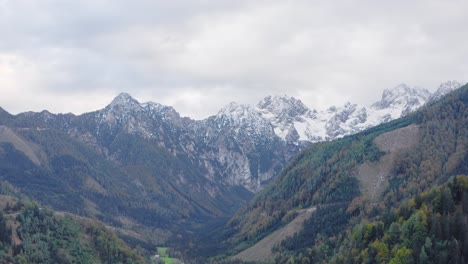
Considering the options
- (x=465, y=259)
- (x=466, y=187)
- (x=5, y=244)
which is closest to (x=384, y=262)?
(x=465, y=259)

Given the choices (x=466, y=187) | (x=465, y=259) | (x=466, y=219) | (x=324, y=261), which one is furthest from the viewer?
(x=324, y=261)

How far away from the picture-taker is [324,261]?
613 ft

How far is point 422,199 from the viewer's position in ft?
498

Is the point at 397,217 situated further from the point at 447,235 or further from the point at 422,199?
the point at 447,235

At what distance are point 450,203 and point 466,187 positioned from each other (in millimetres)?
6270

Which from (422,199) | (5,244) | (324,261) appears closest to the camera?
(422,199)

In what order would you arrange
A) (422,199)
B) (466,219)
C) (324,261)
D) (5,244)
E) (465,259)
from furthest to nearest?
1. (5,244)
2. (324,261)
3. (422,199)
4. (466,219)
5. (465,259)

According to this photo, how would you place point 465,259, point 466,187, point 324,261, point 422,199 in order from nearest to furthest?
point 465,259 < point 466,187 < point 422,199 < point 324,261

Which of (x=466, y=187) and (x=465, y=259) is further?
(x=466, y=187)

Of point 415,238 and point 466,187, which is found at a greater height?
point 466,187

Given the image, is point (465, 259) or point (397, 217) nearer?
point (465, 259)

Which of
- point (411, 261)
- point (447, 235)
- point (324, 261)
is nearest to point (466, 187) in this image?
point (447, 235)

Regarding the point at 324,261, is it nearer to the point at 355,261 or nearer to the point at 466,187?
the point at 355,261

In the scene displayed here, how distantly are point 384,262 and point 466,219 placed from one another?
20298mm
